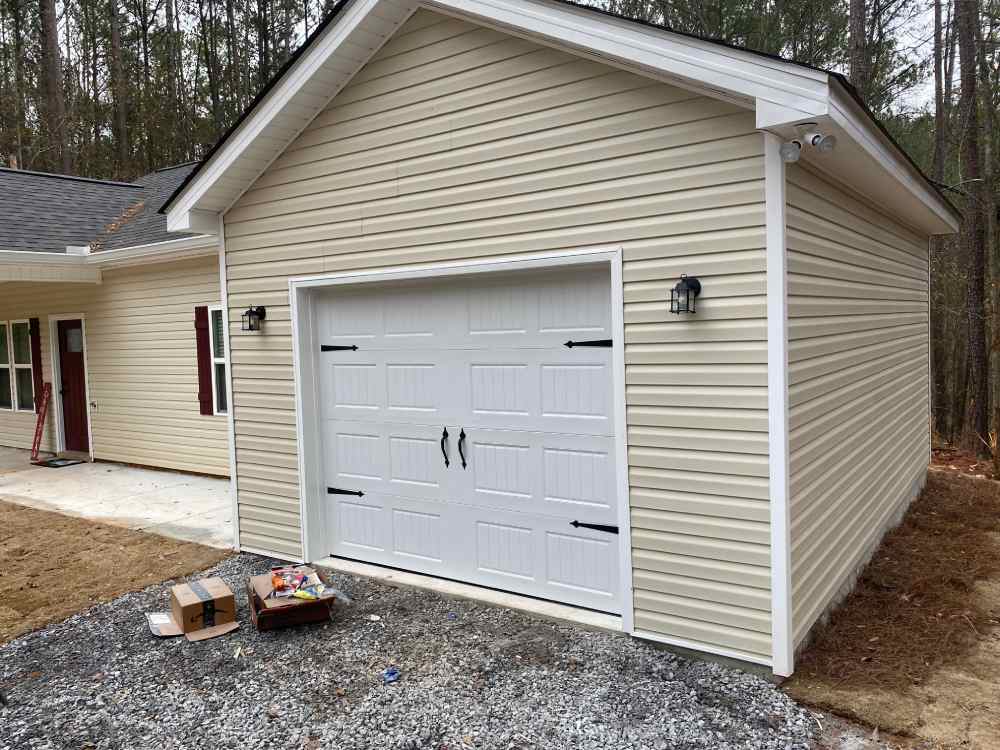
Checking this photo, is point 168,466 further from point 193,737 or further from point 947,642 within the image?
point 947,642

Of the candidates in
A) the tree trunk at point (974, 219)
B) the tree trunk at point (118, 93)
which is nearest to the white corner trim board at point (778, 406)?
the tree trunk at point (974, 219)

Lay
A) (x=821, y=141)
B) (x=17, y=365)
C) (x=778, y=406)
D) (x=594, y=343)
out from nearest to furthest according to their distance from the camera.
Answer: (x=821, y=141) → (x=778, y=406) → (x=594, y=343) → (x=17, y=365)

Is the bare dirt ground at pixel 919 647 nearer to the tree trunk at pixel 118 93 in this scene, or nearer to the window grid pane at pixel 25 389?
the window grid pane at pixel 25 389

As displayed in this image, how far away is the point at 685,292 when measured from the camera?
3787 millimetres

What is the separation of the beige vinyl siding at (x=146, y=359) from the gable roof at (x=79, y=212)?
601mm

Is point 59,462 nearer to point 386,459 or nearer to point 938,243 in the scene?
point 386,459

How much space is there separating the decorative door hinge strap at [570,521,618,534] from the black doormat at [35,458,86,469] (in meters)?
8.63

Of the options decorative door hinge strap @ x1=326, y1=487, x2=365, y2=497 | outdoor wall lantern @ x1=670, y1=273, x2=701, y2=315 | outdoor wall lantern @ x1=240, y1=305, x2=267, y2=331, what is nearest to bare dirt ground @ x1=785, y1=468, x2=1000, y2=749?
outdoor wall lantern @ x1=670, y1=273, x2=701, y2=315

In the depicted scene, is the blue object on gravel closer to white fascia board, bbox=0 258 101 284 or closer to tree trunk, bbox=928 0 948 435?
white fascia board, bbox=0 258 101 284

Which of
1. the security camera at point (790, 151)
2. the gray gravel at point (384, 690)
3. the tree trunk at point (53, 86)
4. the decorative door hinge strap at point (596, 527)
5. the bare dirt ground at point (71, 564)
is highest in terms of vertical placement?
the tree trunk at point (53, 86)

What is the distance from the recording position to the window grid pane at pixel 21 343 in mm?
11250

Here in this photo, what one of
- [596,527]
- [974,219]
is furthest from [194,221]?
[974,219]

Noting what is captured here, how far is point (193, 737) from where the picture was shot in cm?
342

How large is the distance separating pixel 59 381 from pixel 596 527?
9616 mm
